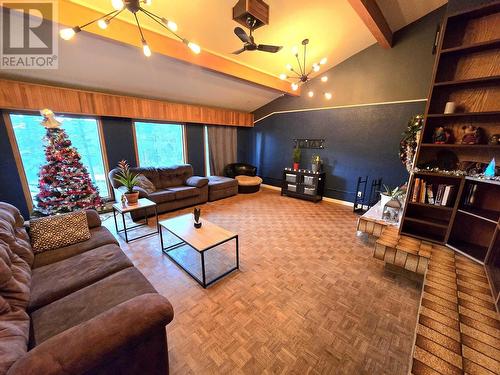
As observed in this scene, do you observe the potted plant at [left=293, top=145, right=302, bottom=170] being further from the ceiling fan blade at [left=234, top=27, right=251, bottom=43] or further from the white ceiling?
the ceiling fan blade at [left=234, top=27, right=251, bottom=43]

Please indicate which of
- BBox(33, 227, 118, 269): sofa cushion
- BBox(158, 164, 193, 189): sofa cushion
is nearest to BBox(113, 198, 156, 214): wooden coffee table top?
BBox(33, 227, 118, 269): sofa cushion

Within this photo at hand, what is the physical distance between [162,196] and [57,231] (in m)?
1.93

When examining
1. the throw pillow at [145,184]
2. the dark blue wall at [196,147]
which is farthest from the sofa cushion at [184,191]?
the dark blue wall at [196,147]

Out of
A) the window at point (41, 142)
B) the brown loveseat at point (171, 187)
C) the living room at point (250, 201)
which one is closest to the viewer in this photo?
the living room at point (250, 201)

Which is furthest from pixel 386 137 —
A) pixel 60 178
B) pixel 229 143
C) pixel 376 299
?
pixel 60 178

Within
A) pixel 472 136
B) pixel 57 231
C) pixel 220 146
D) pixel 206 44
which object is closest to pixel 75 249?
pixel 57 231

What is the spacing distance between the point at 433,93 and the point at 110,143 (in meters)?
5.10

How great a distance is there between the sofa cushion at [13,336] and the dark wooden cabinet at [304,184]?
472 cm

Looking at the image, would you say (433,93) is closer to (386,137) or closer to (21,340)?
(386,137)

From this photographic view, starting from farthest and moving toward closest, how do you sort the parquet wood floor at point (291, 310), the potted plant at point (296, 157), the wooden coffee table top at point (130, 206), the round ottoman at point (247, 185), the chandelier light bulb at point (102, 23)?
the round ottoman at point (247, 185)
the potted plant at point (296, 157)
the wooden coffee table top at point (130, 206)
the chandelier light bulb at point (102, 23)
the parquet wood floor at point (291, 310)

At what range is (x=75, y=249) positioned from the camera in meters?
1.87

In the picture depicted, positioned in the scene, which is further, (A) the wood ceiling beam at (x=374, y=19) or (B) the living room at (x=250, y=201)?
(A) the wood ceiling beam at (x=374, y=19)

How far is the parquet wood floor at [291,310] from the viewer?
137 centimetres

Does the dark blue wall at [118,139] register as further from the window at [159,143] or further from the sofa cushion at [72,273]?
the sofa cushion at [72,273]
